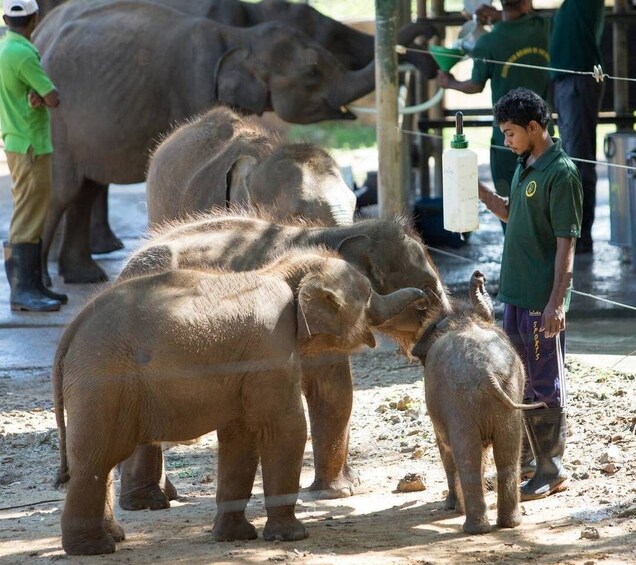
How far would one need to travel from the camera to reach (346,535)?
5.57 m

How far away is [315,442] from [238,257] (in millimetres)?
1031

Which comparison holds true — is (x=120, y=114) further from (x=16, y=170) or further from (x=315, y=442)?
(x=315, y=442)

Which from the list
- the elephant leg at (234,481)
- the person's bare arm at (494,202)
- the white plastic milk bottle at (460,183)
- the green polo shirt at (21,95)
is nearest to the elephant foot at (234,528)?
the elephant leg at (234,481)

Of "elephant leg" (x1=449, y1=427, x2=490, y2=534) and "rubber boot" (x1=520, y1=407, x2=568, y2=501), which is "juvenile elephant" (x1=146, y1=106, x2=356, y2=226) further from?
"elephant leg" (x1=449, y1=427, x2=490, y2=534)

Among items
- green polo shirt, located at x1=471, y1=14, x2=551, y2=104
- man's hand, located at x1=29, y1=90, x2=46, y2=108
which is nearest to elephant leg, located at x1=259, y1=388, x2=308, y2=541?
green polo shirt, located at x1=471, y1=14, x2=551, y2=104

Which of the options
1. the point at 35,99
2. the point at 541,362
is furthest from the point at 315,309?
the point at 35,99

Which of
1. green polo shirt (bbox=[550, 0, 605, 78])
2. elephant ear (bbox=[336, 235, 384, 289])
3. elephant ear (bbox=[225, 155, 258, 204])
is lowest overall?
elephant ear (bbox=[336, 235, 384, 289])

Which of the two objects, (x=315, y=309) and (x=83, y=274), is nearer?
(x=315, y=309)

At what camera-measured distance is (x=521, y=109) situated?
592 cm

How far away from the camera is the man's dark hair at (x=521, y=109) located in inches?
233

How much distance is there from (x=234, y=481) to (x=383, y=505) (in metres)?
0.89

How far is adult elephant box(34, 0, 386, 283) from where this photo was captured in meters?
12.0

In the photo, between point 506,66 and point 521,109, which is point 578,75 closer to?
point 506,66

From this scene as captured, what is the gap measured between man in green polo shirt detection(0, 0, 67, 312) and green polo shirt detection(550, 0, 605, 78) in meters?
4.06
